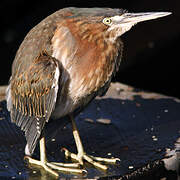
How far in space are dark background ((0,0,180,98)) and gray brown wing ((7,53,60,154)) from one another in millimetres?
2749

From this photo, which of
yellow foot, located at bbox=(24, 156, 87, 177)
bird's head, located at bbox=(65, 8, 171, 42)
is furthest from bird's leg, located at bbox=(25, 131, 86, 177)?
bird's head, located at bbox=(65, 8, 171, 42)

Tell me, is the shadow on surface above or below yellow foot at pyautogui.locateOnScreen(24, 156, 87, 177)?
below

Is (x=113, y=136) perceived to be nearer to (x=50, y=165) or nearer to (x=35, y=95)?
(x=50, y=165)

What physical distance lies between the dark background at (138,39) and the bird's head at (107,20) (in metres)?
2.87

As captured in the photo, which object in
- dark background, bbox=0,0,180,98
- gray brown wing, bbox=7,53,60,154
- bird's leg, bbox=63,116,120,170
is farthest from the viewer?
dark background, bbox=0,0,180,98

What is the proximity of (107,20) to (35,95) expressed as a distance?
23.3 inches

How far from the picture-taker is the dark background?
5.80 meters

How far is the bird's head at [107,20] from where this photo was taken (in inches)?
112

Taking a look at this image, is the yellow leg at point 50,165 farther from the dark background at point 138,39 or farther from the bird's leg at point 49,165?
the dark background at point 138,39

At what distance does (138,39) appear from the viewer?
579 cm

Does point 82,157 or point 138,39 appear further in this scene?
point 138,39

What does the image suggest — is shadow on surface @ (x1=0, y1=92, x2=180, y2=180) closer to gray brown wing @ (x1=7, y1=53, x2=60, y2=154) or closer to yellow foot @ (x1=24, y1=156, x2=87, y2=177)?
yellow foot @ (x1=24, y1=156, x2=87, y2=177)

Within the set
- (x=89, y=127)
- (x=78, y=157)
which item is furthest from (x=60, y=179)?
(x=89, y=127)

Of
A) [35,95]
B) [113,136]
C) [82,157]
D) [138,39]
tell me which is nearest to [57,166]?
[82,157]
